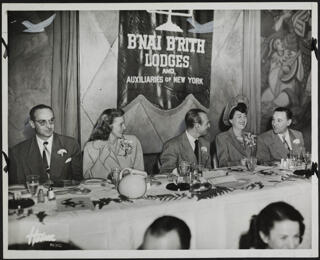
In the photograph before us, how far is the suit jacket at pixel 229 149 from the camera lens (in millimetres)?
1883

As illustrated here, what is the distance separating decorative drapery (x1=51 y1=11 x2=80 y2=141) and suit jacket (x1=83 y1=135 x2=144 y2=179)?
0.16 meters

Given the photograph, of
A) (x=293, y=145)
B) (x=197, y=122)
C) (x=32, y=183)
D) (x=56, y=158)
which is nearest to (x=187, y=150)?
(x=197, y=122)

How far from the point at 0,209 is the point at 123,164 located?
556 millimetres

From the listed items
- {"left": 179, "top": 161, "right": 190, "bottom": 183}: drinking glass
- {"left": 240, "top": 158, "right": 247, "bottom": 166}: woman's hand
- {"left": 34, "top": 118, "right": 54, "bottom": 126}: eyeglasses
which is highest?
{"left": 34, "top": 118, "right": 54, "bottom": 126}: eyeglasses

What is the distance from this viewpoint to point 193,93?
186 cm

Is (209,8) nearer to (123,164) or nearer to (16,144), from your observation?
(123,164)

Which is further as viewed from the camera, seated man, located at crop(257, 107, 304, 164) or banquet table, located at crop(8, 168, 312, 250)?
seated man, located at crop(257, 107, 304, 164)

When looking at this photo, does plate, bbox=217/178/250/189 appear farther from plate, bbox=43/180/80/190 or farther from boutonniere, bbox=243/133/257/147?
plate, bbox=43/180/80/190

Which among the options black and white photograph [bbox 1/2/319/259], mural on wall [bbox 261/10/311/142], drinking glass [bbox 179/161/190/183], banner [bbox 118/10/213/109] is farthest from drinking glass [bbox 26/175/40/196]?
mural on wall [bbox 261/10/311/142]

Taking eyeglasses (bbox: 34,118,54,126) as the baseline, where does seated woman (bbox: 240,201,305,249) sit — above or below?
below

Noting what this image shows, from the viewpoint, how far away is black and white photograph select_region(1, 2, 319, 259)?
182 centimetres

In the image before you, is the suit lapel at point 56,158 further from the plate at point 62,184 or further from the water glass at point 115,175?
the water glass at point 115,175

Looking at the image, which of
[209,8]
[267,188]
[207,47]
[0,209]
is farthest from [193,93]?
[0,209]

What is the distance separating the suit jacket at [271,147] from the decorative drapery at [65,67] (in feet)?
2.66
